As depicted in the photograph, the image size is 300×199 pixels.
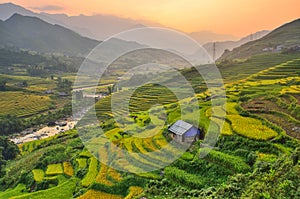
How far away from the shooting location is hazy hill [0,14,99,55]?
153 meters

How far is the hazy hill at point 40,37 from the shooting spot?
153 meters

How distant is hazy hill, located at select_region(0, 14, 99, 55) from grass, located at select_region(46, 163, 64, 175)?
141664 millimetres

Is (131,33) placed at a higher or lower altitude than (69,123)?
higher

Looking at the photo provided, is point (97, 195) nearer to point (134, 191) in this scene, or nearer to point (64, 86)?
point (134, 191)

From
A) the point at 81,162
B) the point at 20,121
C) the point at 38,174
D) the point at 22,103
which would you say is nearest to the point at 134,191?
the point at 81,162

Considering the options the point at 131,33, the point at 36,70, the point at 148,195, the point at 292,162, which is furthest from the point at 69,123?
the point at 36,70

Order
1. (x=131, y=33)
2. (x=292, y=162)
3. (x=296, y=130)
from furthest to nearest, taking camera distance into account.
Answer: (x=131, y=33) < (x=296, y=130) < (x=292, y=162)

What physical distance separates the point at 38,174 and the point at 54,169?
3.33ft

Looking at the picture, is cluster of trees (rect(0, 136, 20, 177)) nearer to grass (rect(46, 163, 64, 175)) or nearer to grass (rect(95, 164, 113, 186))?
grass (rect(46, 163, 64, 175))

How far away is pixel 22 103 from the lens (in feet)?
147

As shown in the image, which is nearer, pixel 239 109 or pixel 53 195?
pixel 53 195

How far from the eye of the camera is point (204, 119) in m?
14.7

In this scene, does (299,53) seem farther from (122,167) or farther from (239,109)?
(122,167)

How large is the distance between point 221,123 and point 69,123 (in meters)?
29.7
